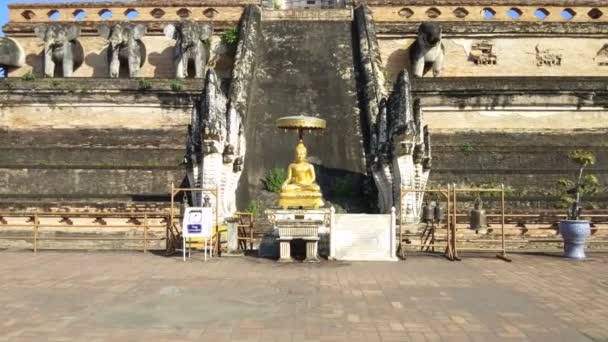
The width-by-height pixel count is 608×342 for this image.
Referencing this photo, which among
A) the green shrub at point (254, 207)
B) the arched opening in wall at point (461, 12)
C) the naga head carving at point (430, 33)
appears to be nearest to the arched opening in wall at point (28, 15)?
the naga head carving at point (430, 33)

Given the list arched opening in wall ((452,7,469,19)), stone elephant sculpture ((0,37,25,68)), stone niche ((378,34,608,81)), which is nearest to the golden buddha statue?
stone niche ((378,34,608,81))

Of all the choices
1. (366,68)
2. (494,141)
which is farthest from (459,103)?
(366,68)

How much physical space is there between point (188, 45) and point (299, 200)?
359 inches

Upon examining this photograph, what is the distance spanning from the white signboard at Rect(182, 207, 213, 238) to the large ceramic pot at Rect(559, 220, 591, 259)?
5.99 metres

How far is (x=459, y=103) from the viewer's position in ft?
53.7

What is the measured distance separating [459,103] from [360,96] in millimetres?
2809

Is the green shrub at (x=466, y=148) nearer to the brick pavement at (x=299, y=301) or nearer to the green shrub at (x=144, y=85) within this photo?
the brick pavement at (x=299, y=301)

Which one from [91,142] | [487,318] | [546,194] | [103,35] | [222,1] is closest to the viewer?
[487,318]

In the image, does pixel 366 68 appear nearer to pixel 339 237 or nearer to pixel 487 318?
pixel 339 237

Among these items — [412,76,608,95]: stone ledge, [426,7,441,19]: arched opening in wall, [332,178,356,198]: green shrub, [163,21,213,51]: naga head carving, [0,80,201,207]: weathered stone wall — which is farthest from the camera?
[426,7,441,19]: arched opening in wall

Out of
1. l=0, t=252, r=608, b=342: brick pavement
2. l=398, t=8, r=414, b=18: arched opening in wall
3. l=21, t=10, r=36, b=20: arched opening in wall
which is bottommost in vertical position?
l=0, t=252, r=608, b=342: brick pavement

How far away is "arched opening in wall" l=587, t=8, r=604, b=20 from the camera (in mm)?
21484

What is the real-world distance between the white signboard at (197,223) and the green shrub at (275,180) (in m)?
3.25

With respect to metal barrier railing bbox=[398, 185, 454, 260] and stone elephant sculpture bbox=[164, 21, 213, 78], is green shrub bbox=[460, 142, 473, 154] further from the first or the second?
stone elephant sculpture bbox=[164, 21, 213, 78]
